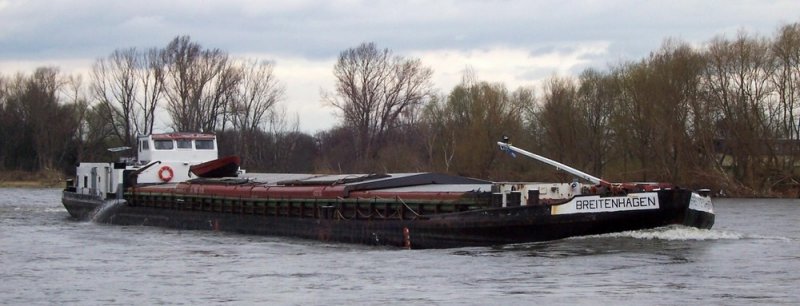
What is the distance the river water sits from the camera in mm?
17453

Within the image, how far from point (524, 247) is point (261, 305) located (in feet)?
25.4

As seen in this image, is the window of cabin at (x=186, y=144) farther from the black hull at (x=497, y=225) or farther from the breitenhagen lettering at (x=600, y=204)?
the breitenhagen lettering at (x=600, y=204)

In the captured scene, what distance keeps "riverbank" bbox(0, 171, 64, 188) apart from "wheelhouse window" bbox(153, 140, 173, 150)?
1650 inches

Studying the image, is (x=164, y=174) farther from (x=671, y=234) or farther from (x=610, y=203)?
(x=671, y=234)

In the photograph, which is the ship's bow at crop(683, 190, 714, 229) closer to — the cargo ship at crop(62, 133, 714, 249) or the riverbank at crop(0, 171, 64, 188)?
the cargo ship at crop(62, 133, 714, 249)

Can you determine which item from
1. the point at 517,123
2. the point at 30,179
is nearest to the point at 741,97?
the point at 517,123

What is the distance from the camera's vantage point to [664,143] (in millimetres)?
56969

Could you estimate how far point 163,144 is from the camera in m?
41.0

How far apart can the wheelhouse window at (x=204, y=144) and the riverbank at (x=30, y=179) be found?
42.3 metres

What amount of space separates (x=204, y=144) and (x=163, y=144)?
4.84 feet

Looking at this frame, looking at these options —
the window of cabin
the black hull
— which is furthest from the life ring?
the black hull

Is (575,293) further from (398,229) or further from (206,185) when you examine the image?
(206,185)

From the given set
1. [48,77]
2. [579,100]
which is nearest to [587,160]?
[579,100]

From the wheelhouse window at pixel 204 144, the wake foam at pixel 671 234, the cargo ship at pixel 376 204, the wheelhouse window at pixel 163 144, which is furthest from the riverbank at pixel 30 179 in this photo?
the wake foam at pixel 671 234
